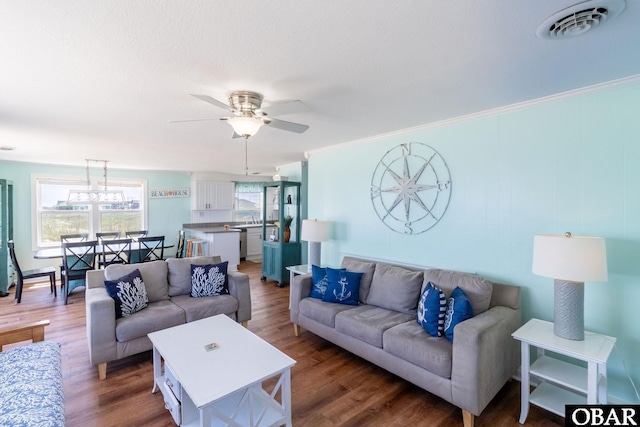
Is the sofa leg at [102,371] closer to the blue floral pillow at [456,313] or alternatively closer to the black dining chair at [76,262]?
the black dining chair at [76,262]

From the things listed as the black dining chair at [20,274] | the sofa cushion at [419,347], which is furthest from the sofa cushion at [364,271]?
the black dining chair at [20,274]

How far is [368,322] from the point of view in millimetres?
2766

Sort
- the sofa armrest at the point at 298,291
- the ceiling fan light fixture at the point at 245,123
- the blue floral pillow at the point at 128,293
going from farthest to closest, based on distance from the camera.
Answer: the sofa armrest at the point at 298,291
the blue floral pillow at the point at 128,293
the ceiling fan light fixture at the point at 245,123

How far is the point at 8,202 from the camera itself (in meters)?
5.39

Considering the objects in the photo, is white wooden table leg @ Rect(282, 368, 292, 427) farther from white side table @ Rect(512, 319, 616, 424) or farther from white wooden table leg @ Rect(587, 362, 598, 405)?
white wooden table leg @ Rect(587, 362, 598, 405)

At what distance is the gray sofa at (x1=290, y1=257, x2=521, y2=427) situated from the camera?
6.81 ft

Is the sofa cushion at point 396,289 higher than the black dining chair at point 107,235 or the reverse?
the reverse

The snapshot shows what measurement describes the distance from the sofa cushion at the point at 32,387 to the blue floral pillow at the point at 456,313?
246 centimetres

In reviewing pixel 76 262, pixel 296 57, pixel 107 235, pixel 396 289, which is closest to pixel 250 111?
pixel 296 57

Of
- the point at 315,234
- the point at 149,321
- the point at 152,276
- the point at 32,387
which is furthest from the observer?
the point at 315,234

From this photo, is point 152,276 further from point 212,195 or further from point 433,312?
point 212,195

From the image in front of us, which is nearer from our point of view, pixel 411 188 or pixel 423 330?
pixel 423 330

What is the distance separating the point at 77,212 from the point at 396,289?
6.85 metres

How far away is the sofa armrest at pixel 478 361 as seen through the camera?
6.65 feet
